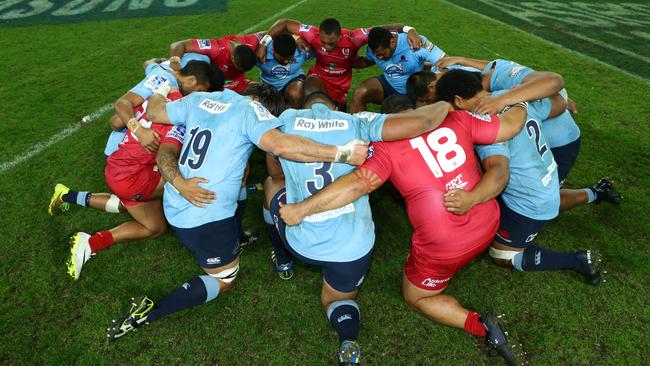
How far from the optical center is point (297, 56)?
7023mm

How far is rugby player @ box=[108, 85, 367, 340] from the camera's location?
335 centimetres

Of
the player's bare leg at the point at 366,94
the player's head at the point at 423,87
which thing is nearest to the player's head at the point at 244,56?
the player's bare leg at the point at 366,94

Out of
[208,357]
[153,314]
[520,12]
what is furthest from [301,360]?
[520,12]

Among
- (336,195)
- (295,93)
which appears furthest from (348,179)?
(295,93)

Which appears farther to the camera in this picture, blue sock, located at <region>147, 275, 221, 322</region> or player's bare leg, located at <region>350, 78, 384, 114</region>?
player's bare leg, located at <region>350, 78, 384, 114</region>

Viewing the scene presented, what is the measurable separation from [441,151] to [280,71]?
14.2ft

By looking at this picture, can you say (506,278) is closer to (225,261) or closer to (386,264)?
(386,264)

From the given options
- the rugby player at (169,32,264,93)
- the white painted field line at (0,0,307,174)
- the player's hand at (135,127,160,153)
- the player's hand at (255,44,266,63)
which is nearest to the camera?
the player's hand at (135,127,160,153)

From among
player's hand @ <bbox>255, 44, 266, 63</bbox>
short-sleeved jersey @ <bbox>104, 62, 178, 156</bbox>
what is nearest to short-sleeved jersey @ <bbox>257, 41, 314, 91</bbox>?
player's hand @ <bbox>255, 44, 266, 63</bbox>

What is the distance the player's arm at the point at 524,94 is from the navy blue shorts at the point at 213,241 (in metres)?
2.59

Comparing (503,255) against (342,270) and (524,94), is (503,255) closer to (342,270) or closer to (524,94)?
(524,94)

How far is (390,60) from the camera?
682 cm

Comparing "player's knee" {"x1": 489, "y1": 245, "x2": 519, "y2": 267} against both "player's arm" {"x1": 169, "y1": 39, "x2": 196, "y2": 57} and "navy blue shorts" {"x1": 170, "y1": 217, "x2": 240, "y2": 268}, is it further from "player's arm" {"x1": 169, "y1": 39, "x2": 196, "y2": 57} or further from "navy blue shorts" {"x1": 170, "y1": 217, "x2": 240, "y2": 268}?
"player's arm" {"x1": 169, "y1": 39, "x2": 196, "y2": 57}

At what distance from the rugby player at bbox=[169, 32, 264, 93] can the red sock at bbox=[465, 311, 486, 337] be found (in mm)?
4711
